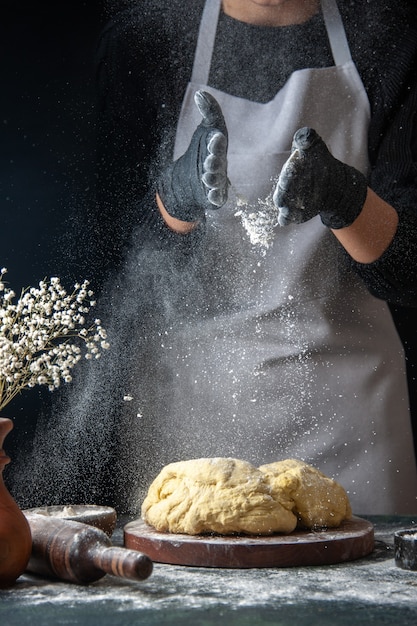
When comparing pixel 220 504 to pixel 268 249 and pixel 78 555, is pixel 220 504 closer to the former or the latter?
pixel 78 555

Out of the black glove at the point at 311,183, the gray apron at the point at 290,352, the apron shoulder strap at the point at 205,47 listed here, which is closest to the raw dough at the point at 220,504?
the black glove at the point at 311,183

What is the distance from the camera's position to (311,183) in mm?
1532

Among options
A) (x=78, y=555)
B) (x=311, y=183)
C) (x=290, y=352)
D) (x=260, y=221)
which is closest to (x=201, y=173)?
(x=311, y=183)

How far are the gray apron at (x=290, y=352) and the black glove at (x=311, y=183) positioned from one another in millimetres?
343

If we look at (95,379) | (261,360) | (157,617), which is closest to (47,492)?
(95,379)

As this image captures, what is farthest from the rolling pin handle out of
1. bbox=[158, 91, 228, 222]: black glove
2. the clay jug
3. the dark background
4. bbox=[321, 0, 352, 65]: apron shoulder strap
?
bbox=[321, 0, 352, 65]: apron shoulder strap

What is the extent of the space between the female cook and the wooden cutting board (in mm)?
765

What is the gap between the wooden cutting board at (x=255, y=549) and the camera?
1111mm

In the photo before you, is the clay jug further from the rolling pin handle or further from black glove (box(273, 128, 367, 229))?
black glove (box(273, 128, 367, 229))

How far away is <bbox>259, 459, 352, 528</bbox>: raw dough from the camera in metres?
1.21

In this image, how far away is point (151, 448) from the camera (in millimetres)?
2008

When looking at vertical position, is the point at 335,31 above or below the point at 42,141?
above

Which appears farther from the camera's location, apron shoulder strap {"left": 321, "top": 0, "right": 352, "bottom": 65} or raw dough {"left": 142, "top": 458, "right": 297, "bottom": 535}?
apron shoulder strap {"left": 321, "top": 0, "right": 352, "bottom": 65}

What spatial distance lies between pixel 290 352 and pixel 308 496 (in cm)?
76
